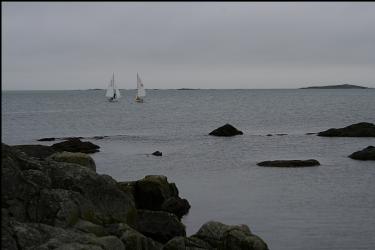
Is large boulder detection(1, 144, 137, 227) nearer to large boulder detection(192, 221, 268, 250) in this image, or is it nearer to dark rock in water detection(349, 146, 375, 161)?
large boulder detection(192, 221, 268, 250)

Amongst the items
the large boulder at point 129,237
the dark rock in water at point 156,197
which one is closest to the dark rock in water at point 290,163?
the dark rock in water at point 156,197

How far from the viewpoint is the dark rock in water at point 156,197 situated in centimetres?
1942

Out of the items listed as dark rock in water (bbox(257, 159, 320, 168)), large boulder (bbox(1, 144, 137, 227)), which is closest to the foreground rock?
large boulder (bbox(1, 144, 137, 227))

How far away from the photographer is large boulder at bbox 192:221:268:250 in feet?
43.5

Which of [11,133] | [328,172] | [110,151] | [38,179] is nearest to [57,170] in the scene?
[38,179]

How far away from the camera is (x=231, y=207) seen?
2225 cm

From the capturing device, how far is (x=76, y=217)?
38.9ft

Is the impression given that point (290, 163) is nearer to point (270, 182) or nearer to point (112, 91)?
point (270, 182)

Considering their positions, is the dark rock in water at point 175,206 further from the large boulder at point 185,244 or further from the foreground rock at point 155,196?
the large boulder at point 185,244

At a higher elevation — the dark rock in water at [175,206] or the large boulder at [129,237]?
the large boulder at [129,237]

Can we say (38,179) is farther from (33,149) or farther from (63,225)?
(33,149)

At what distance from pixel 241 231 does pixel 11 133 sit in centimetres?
5657

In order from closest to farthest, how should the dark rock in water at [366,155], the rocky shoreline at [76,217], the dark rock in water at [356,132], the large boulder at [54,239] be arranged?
the large boulder at [54,239] → the rocky shoreline at [76,217] → the dark rock in water at [366,155] → the dark rock in water at [356,132]

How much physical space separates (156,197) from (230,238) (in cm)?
688
